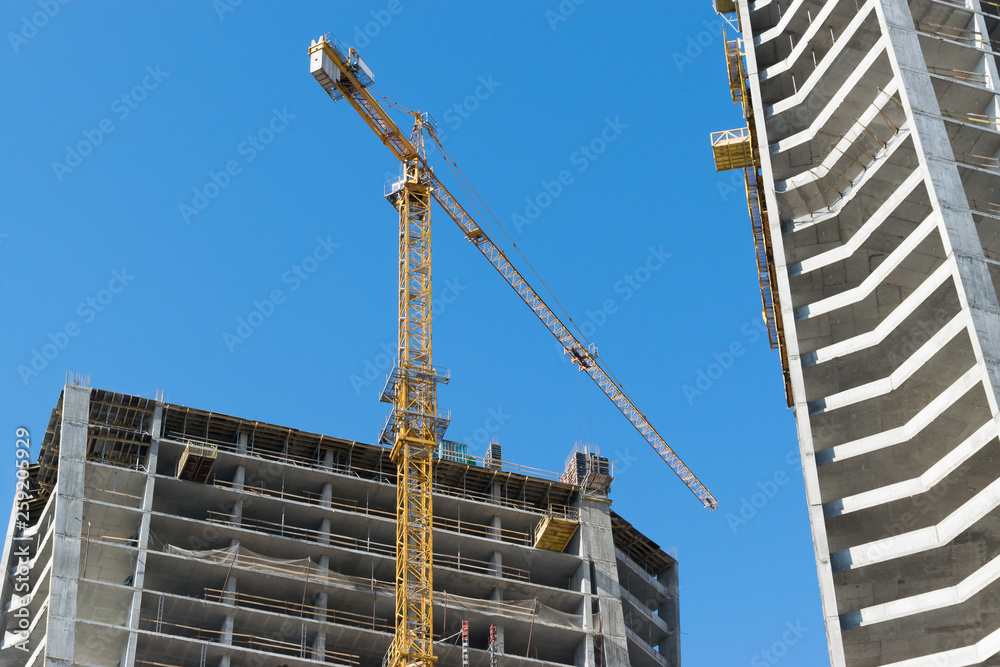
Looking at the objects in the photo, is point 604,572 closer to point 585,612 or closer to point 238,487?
point 585,612

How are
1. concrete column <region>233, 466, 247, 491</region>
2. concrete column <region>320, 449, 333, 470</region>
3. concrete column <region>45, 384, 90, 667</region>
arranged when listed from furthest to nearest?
A: concrete column <region>320, 449, 333, 470</region> → concrete column <region>233, 466, 247, 491</region> → concrete column <region>45, 384, 90, 667</region>

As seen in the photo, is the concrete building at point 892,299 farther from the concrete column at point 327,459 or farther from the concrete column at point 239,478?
the concrete column at point 239,478

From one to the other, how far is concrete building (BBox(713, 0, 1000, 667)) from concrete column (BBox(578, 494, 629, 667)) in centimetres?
3558

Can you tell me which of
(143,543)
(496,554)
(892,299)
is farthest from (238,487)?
(892,299)

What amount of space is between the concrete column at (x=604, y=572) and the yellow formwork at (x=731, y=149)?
87.2ft

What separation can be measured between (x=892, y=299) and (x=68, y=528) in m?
43.5

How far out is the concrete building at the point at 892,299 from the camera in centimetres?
4688

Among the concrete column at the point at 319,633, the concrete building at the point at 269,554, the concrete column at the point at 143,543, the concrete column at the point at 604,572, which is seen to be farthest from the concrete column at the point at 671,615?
the concrete column at the point at 143,543

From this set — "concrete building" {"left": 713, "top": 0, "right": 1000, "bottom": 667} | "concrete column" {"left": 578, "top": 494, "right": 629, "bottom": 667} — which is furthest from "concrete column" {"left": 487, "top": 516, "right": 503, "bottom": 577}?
"concrete building" {"left": 713, "top": 0, "right": 1000, "bottom": 667}

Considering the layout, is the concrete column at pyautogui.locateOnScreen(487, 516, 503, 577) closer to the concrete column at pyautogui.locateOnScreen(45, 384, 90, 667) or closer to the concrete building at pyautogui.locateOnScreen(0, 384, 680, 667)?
the concrete building at pyautogui.locateOnScreen(0, 384, 680, 667)

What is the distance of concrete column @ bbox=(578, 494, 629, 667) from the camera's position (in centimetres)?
8525

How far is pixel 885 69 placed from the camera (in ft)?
182

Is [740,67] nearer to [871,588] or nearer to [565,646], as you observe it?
[871,588]

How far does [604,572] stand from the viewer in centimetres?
8888
